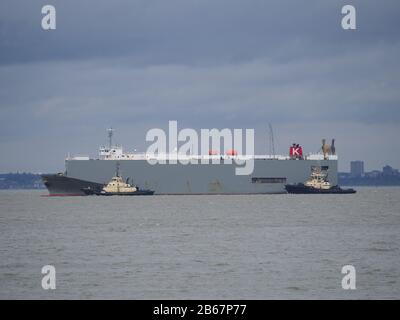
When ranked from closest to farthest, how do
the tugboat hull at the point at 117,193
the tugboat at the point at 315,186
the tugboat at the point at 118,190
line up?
the tugboat hull at the point at 117,193 < the tugboat at the point at 118,190 < the tugboat at the point at 315,186

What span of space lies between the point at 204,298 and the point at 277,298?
6.88 feet

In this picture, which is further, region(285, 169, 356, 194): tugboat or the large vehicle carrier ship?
region(285, 169, 356, 194): tugboat

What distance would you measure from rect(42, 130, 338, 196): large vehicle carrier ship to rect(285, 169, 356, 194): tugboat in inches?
35.9

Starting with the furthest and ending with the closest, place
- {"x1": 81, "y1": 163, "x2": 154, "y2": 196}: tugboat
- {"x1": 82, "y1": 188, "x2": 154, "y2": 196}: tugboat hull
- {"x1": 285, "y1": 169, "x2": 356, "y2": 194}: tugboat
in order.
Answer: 1. {"x1": 285, "y1": 169, "x2": 356, "y2": 194}: tugboat
2. {"x1": 81, "y1": 163, "x2": 154, "y2": 196}: tugboat
3. {"x1": 82, "y1": 188, "x2": 154, "y2": 196}: tugboat hull

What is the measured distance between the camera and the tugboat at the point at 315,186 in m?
107

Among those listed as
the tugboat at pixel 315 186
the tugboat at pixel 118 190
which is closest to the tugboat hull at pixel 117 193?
the tugboat at pixel 118 190

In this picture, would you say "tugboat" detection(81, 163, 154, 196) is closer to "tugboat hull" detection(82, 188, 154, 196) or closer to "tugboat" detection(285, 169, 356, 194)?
"tugboat hull" detection(82, 188, 154, 196)

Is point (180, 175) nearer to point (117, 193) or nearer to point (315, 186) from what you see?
point (117, 193)

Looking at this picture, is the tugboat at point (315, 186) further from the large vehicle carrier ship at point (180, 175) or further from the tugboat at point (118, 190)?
the tugboat at point (118, 190)

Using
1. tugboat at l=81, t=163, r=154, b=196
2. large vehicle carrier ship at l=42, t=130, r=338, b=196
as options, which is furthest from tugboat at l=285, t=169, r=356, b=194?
tugboat at l=81, t=163, r=154, b=196

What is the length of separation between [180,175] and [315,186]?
16.9m

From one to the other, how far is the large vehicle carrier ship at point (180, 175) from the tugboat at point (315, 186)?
911mm

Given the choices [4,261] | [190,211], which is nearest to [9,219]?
[190,211]

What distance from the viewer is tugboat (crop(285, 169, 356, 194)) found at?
107375mm
